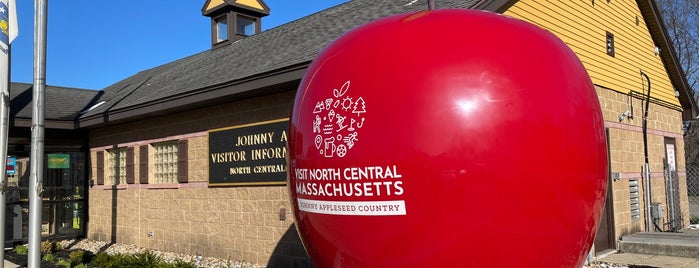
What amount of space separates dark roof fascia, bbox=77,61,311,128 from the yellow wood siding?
3445mm

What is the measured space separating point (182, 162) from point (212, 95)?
2130mm

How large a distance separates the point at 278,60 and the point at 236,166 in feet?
6.48

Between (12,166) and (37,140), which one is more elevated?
(37,140)

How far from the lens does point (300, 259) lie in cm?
830

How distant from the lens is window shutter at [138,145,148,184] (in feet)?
39.9

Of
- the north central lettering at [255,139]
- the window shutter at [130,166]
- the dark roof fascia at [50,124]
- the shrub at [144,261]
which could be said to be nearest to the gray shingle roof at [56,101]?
the dark roof fascia at [50,124]

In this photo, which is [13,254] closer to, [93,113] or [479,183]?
[93,113]

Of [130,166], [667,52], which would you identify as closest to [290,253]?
[130,166]

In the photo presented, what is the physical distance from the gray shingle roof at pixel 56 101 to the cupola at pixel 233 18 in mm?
4037

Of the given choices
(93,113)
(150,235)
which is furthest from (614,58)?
(93,113)

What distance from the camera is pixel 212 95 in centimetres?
955

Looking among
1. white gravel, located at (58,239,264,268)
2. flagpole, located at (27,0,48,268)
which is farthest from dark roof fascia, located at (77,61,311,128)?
white gravel, located at (58,239,264,268)

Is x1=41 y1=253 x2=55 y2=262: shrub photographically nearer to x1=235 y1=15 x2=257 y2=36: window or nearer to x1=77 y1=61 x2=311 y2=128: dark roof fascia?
x1=77 y1=61 x2=311 y2=128: dark roof fascia

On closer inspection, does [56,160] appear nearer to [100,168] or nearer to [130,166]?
[100,168]
